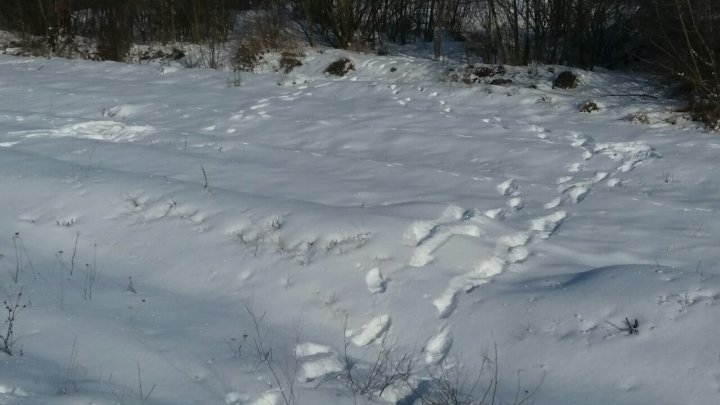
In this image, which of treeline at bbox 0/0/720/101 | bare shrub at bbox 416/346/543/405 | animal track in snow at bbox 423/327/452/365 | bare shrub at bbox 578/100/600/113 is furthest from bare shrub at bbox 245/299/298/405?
treeline at bbox 0/0/720/101

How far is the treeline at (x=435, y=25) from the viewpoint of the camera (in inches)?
413

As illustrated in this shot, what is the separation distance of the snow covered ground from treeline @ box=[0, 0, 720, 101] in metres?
2.17

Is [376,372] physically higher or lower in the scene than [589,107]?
lower

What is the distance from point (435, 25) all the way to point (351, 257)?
1081 cm

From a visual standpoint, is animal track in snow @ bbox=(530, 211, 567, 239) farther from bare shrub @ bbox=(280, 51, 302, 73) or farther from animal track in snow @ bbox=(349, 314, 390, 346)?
bare shrub @ bbox=(280, 51, 302, 73)

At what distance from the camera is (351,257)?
4.92 meters

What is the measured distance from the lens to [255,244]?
16.8ft

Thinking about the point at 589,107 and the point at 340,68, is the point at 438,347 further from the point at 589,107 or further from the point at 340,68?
the point at 340,68

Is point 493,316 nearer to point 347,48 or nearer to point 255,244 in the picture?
point 255,244

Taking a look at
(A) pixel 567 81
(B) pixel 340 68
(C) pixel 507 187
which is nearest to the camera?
(C) pixel 507 187

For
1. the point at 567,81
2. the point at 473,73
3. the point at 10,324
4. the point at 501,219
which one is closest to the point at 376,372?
the point at 10,324

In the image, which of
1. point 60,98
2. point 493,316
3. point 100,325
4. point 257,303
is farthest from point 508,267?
point 60,98

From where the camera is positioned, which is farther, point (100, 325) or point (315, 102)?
point (315, 102)

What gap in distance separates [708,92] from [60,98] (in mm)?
8233
